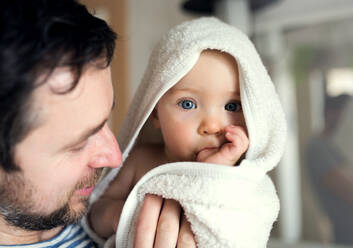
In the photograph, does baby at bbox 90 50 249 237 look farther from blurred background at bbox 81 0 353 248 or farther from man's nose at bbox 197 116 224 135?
blurred background at bbox 81 0 353 248

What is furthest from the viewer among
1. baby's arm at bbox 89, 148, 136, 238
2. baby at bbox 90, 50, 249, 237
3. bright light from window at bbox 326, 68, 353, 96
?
bright light from window at bbox 326, 68, 353, 96

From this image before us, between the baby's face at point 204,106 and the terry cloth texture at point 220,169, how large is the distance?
2 centimetres

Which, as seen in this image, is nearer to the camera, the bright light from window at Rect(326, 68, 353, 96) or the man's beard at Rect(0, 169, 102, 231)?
the man's beard at Rect(0, 169, 102, 231)

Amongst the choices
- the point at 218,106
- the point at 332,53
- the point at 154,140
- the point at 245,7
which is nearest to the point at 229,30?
the point at 218,106

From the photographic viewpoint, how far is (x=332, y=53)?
2133mm

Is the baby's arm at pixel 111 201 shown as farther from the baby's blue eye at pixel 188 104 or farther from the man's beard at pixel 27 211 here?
the baby's blue eye at pixel 188 104

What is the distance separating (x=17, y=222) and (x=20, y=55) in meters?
0.34

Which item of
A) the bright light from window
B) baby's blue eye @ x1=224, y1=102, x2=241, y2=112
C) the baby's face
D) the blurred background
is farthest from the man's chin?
the bright light from window

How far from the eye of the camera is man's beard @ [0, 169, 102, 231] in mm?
814

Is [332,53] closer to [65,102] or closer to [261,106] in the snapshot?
[261,106]

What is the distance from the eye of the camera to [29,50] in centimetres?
70

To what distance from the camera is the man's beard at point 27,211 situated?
2.67 ft

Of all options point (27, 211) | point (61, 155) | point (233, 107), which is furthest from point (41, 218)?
point (233, 107)

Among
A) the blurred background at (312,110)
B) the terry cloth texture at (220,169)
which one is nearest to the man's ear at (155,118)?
the terry cloth texture at (220,169)
